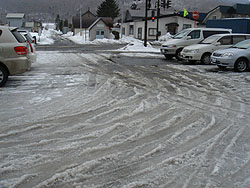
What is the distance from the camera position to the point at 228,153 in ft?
12.4

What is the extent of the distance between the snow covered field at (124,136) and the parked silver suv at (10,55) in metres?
0.49

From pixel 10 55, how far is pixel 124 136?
199 inches

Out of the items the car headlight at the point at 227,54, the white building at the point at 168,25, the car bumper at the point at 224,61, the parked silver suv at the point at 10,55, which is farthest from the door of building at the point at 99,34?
the parked silver suv at the point at 10,55

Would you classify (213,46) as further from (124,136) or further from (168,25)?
(168,25)

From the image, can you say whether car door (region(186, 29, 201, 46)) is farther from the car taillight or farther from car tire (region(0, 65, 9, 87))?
car tire (region(0, 65, 9, 87))

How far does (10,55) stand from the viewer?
25.5ft

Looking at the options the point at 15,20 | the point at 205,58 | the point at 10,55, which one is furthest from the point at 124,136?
the point at 15,20

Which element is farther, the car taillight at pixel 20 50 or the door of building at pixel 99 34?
the door of building at pixel 99 34

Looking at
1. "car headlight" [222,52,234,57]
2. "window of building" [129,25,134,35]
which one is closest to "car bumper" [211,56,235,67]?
"car headlight" [222,52,234,57]

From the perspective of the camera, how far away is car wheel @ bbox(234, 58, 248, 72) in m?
11.5

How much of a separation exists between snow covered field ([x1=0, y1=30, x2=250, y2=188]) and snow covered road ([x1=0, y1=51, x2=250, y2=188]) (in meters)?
0.01

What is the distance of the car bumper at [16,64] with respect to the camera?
7.78 meters

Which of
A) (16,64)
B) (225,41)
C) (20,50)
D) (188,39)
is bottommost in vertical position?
(16,64)

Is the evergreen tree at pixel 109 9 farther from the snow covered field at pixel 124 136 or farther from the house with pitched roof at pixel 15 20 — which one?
the snow covered field at pixel 124 136
